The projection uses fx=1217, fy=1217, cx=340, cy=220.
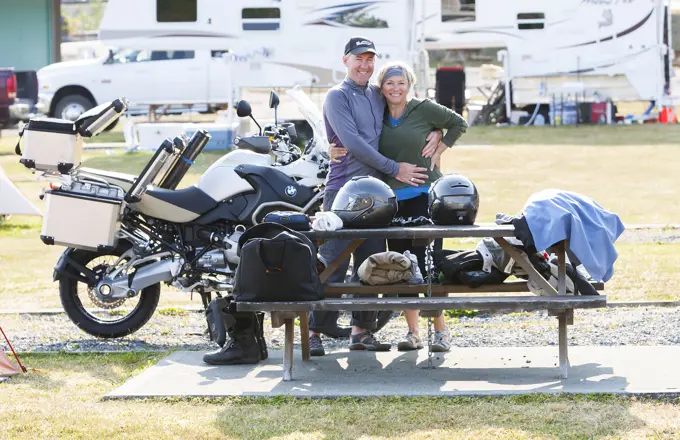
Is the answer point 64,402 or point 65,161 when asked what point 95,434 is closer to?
point 64,402

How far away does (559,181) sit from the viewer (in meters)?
16.4

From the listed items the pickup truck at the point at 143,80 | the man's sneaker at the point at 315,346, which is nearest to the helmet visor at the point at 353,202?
the man's sneaker at the point at 315,346

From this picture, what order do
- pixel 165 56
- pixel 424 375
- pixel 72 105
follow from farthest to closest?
pixel 165 56
pixel 72 105
pixel 424 375

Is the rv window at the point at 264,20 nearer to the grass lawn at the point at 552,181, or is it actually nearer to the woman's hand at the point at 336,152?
the grass lawn at the point at 552,181

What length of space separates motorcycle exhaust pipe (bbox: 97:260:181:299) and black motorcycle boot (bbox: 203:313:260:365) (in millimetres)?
1036

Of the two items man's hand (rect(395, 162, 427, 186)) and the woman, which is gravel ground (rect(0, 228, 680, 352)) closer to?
the woman

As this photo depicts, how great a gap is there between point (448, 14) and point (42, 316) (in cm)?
1793

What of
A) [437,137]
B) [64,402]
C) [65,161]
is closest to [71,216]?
[65,161]

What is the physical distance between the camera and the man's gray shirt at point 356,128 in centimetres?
633

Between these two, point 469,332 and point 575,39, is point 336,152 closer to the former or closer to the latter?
point 469,332

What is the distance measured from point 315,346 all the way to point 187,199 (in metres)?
1.30

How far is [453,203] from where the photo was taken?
6.01 m

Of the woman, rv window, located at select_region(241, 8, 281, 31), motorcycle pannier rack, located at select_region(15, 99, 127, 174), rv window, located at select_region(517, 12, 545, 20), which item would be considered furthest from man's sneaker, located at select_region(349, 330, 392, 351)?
rv window, located at select_region(517, 12, 545, 20)

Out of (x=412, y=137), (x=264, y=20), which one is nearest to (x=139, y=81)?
(x=264, y=20)
